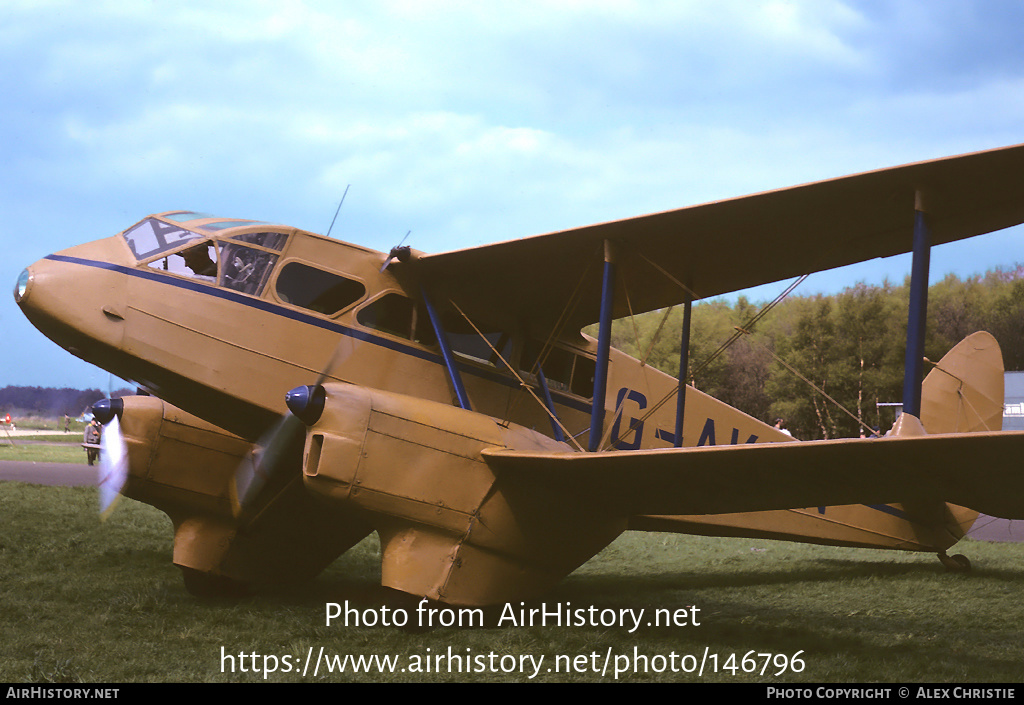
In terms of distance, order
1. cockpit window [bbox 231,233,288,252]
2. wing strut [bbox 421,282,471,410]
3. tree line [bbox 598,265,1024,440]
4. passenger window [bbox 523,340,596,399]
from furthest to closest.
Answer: tree line [bbox 598,265,1024,440] → passenger window [bbox 523,340,596,399] → wing strut [bbox 421,282,471,410] → cockpit window [bbox 231,233,288,252]

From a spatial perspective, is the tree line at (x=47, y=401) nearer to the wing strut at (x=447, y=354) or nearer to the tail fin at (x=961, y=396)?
the wing strut at (x=447, y=354)

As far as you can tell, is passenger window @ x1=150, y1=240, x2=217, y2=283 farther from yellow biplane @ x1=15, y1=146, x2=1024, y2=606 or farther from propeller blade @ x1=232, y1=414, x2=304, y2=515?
propeller blade @ x1=232, y1=414, x2=304, y2=515

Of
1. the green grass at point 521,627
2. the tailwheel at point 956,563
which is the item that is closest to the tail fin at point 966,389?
the tailwheel at point 956,563

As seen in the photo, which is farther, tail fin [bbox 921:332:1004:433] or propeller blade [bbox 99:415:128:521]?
tail fin [bbox 921:332:1004:433]

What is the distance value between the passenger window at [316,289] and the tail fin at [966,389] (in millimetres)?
7227

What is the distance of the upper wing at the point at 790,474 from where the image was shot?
5.02m

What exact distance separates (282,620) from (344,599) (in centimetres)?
114

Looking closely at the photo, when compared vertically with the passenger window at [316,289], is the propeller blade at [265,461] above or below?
below

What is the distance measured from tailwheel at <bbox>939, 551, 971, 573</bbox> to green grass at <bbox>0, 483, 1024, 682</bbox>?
116mm

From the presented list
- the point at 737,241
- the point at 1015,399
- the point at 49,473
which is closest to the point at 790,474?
the point at 737,241

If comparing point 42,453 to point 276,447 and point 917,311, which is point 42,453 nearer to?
point 276,447

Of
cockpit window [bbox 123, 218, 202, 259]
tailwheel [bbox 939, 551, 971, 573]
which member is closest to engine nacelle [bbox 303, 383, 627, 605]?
cockpit window [bbox 123, 218, 202, 259]

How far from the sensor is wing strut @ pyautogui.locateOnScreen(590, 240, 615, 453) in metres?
6.84

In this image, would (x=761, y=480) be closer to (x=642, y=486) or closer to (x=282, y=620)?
(x=642, y=486)
